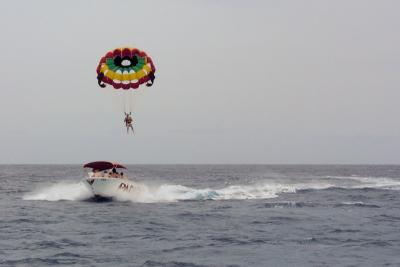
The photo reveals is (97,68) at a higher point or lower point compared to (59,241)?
higher

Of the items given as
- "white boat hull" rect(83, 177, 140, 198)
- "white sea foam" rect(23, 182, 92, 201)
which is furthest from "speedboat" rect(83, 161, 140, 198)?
"white sea foam" rect(23, 182, 92, 201)

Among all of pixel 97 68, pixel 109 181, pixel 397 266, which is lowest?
pixel 397 266

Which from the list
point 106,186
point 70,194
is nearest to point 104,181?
point 106,186

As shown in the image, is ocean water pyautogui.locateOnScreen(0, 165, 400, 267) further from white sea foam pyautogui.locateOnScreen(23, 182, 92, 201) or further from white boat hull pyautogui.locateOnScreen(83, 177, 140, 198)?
white boat hull pyautogui.locateOnScreen(83, 177, 140, 198)

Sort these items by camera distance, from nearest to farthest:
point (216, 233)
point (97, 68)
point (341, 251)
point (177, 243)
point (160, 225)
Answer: point (341, 251), point (177, 243), point (216, 233), point (160, 225), point (97, 68)

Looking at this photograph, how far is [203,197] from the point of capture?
51.5 meters

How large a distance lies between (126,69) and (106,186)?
8.94m

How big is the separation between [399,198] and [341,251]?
3237 centimetres

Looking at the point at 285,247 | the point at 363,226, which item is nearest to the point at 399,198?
the point at 363,226

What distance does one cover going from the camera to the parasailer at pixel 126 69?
131 ft

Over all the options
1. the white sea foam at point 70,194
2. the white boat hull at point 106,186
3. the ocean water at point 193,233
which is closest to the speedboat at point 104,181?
the white boat hull at point 106,186

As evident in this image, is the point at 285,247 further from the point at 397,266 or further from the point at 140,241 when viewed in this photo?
the point at 140,241

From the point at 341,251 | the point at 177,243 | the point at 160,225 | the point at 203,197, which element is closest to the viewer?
the point at 341,251

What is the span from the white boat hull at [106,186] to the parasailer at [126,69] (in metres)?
7.06
